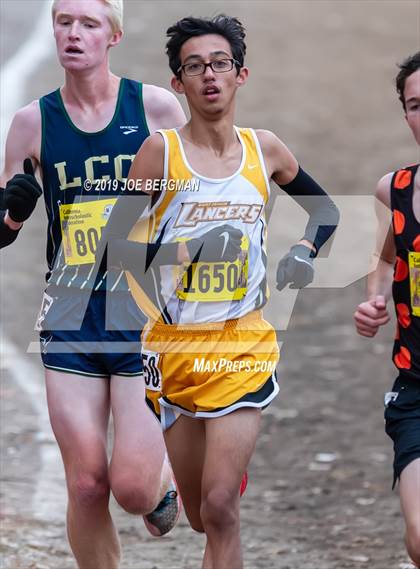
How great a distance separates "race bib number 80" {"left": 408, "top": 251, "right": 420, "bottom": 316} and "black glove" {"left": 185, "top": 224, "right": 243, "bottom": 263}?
0.62 metres

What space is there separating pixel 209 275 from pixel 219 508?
835 mm

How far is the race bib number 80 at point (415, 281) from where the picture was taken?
4.89 m

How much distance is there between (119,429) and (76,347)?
14.8 inches

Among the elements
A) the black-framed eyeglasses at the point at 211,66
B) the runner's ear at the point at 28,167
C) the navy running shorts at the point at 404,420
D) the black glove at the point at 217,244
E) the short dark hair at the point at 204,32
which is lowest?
the navy running shorts at the point at 404,420

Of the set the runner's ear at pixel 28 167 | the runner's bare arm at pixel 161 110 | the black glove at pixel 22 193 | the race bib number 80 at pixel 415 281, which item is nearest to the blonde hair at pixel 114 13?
the runner's bare arm at pixel 161 110

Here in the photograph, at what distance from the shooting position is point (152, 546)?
730cm

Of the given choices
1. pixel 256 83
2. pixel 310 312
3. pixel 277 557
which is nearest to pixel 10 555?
pixel 277 557

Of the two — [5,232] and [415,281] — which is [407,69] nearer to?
[415,281]

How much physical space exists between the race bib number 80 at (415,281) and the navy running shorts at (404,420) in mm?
264

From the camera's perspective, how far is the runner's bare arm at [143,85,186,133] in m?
5.67

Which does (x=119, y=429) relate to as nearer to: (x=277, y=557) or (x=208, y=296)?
(x=208, y=296)

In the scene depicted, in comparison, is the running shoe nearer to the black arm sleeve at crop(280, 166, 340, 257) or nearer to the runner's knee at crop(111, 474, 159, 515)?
the runner's knee at crop(111, 474, 159, 515)

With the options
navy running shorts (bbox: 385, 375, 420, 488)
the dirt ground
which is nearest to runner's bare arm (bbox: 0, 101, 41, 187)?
navy running shorts (bbox: 385, 375, 420, 488)

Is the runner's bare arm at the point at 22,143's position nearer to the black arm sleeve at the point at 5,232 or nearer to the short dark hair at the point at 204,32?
the black arm sleeve at the point at 5,232
